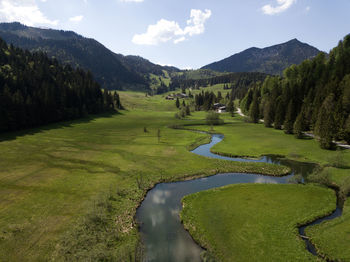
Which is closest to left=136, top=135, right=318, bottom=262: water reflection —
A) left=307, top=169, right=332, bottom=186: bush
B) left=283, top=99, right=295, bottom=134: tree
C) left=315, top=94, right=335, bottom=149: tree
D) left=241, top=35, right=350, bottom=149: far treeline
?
left=307, top=169, right=332, bottom=186: bush

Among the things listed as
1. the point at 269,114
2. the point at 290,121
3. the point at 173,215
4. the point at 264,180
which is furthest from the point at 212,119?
the point at 173,215

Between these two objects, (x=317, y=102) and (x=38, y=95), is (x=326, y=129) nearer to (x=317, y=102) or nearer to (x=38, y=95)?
(x=317, y=102)

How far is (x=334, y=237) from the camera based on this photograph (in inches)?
989

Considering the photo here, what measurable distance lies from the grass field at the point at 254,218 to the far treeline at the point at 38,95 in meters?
102

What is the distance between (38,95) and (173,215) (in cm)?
12410

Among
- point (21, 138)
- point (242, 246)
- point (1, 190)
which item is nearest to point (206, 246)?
point (242, 246)

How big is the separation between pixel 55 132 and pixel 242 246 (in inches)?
3821

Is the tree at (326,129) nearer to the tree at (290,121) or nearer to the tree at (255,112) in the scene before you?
the tree at (290,121)

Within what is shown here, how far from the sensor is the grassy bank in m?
22.5

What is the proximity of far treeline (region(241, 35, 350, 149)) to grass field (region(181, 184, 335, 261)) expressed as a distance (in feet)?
133

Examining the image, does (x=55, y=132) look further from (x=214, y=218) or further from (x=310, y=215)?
(x=310, y=215)

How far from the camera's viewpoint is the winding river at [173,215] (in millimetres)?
24453

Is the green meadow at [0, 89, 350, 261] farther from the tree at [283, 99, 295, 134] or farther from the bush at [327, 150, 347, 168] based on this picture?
the tree at [283, 99, 295, 134]

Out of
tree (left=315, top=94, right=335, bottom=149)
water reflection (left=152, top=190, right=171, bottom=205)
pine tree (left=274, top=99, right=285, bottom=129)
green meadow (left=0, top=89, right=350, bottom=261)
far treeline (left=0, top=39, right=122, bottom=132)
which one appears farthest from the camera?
pine tree (left=274, top=99, right=285, bottom=129)
